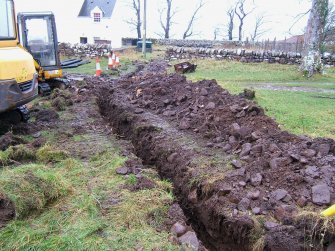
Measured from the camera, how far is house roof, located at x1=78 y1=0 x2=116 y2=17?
48281mm

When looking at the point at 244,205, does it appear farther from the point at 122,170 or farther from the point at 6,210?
the point at 6,210

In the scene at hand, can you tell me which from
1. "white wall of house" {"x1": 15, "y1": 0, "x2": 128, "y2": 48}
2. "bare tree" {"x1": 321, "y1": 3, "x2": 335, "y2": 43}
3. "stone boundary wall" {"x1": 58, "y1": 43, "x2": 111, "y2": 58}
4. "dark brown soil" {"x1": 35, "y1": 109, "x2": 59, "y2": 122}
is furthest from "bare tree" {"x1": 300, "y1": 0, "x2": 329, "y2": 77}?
"white wall of house" {"x1": 15, "y1": 0, "x2": 128, "y2": 48}

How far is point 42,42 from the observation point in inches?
414

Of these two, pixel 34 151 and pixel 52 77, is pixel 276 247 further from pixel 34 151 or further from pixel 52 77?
pixel 52 77

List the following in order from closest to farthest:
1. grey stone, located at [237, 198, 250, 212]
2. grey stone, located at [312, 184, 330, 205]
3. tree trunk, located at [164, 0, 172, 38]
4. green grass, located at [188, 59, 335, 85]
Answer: grey stone, located at [312, 184, 330, 205], grey stone, located at [237, 198, 250, 212], green grass, located at [188, 59, 335, 85], tree trunk, located at [164, 0, 172, 38]

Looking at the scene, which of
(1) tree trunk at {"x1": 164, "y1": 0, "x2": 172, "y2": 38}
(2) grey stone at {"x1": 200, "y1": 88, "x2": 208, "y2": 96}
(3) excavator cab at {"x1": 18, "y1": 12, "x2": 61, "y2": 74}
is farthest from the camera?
(1) tree trunk at {"x1": 164, "y1": 0, "x2": 172, "y2": 38}

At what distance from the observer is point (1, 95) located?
5.63 m

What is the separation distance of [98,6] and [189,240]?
1934 inches

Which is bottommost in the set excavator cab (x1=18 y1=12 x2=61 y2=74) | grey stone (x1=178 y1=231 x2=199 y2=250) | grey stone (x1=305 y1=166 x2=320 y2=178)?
grey stone (x1=178 y1=231 x2=199 y2=250)

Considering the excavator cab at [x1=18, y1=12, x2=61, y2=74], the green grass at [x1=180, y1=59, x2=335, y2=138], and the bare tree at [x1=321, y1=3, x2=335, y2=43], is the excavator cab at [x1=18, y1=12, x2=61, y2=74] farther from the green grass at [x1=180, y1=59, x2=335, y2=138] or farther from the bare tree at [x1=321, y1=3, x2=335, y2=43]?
the bare tree at [x1=321, y1=3, x2=335, y2=43]

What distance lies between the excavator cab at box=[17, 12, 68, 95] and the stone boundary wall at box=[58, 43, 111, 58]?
1280 cm

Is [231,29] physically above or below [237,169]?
above

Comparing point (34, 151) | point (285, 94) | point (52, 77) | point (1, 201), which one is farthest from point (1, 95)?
point (285, 94)

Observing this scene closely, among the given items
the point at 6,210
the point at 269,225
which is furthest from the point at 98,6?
the point at 269,225
